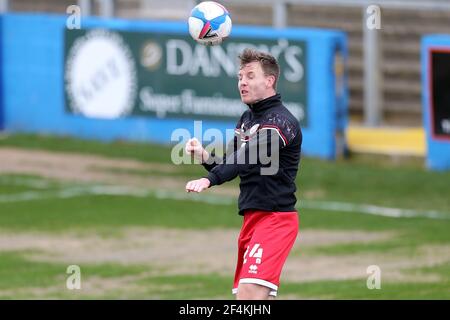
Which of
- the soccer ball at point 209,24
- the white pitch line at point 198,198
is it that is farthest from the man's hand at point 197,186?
the white pitch line at point 198,198

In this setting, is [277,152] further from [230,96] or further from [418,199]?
[230,96]

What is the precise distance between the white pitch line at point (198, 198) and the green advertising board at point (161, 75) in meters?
3.24

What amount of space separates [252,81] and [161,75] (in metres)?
14.2

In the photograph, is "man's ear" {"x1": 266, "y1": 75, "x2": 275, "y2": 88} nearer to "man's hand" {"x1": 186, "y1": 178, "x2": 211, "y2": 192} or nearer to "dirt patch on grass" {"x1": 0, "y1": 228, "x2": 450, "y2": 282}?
"man's hand" {"x1": 186, "y1": 178, "x2": 211, "y2": 192}

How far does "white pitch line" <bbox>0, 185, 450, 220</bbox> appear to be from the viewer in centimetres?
1806

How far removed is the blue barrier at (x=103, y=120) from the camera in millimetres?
22125

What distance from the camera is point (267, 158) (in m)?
9.62

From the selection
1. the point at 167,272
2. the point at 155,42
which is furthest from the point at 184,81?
the point at 167,272

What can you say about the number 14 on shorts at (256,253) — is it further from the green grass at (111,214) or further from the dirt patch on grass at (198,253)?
the green grass at (111,214)

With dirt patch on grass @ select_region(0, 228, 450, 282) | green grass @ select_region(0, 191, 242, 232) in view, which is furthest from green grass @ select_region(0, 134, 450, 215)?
dirt patch on grass @ select_region(0, 228, 450, 282)

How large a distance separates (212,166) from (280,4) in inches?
557

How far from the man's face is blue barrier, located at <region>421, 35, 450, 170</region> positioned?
11.5m

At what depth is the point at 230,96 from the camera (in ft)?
75.2

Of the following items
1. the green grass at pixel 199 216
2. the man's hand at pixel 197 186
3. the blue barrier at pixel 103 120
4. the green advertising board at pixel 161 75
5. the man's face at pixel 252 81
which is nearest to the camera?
the man's hand at pixel 197 186
